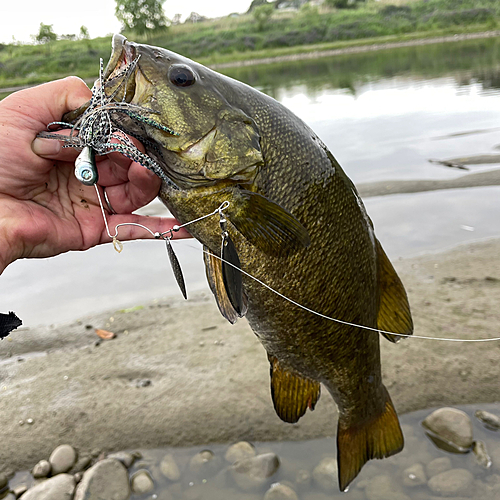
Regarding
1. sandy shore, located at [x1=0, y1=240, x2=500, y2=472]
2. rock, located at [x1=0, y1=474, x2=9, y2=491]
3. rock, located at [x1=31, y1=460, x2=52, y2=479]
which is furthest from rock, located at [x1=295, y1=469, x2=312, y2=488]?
rock, located at [x1=0, y1=474, x2=9, y2=491]

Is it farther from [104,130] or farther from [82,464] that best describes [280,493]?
[104,130]

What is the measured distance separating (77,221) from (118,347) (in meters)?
1.95

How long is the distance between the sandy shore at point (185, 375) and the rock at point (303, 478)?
0.87ft

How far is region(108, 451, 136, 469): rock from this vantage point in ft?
9.34

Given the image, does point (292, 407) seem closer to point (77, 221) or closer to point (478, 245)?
point (77, 221)

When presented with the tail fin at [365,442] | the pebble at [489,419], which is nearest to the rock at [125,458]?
the tail fin at [365,442]

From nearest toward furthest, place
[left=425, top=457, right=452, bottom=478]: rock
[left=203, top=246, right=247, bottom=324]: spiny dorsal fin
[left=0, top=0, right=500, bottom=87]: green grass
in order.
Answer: [left=203, top=246, right=247, bottom=324]: spiny dorsal fin
[left=425, top=457, right=452, bottom=478]: rock
[left=0, top=0, right=500, bottom=87]: green grass

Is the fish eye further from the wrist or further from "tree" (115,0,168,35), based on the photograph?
"tree" (115,0,168,35)

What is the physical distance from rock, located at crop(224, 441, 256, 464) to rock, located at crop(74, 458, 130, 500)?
0.62 metres

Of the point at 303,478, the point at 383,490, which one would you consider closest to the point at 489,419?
the point at 383,490

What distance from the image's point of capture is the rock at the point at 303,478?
2641 millimetres

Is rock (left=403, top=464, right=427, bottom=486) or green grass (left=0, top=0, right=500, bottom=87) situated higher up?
green grass (left=0, top=0, right=500, bottom=87)

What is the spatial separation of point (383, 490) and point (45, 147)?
2.47 metres

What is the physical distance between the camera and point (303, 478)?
2.67 metres
